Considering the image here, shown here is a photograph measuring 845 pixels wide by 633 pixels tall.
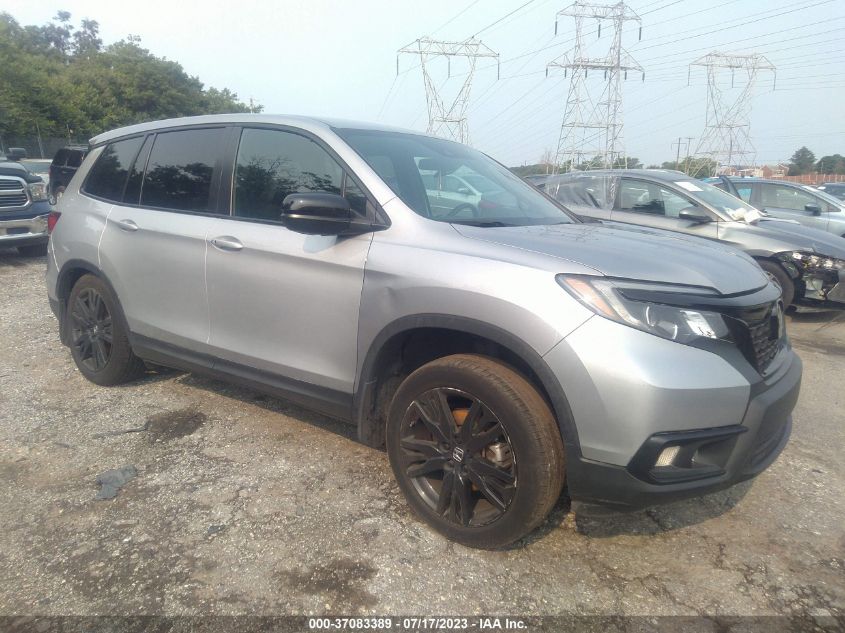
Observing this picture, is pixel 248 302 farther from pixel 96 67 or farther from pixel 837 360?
pixel 96 67

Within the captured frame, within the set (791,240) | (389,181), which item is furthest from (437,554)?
(791,240)

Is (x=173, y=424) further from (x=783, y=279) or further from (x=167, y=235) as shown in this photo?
(x=783, y=279)

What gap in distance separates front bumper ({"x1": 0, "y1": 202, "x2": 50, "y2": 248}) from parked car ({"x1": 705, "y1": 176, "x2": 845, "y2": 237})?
409 inches

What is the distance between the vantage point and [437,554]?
2641mm

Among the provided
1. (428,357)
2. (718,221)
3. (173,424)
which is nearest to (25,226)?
(173,424)

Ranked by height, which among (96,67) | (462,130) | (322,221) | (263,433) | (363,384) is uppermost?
(96,67)

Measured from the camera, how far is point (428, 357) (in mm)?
2928

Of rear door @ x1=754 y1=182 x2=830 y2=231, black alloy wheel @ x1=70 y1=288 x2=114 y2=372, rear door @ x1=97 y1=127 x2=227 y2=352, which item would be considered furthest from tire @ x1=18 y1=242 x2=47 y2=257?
rear door @ x1=754 y1=182 x2=830 y2=231

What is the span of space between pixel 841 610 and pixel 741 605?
0.34 meters

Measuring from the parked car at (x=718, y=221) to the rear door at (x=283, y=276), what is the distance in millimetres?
3621

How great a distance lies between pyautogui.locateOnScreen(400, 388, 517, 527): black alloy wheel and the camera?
2486 millimetres

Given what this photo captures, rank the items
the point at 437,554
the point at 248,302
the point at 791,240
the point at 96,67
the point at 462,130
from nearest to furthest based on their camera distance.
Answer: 1. the point at 437,554
2. the point at 248,302
3. the point at 791,240
4. the point at 462,130
5. the point at 96,67

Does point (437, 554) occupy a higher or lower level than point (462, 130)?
lower

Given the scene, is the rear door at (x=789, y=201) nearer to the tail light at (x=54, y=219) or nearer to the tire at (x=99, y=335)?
the tire at (x=99, y=335)
